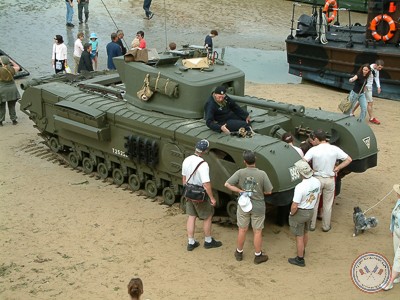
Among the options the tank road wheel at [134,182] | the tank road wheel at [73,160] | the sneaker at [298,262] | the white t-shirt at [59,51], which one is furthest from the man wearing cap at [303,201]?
the white t-shirt at [59,51]

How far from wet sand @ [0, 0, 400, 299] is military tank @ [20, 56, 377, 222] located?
0.46 meters

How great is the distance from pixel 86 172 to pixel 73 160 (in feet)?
1.58

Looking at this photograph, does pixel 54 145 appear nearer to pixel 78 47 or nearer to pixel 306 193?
pixel 78 47

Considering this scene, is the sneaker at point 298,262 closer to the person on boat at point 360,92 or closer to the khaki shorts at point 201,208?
the khaki shorts at point 201,208

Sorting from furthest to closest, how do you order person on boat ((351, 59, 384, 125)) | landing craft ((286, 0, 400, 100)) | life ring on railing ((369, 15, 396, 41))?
life ring on railing ((369, 15, 396, 41))
landing craft ((286, 0, 400, 100))
person on boat ((351, 59, 384, 125))

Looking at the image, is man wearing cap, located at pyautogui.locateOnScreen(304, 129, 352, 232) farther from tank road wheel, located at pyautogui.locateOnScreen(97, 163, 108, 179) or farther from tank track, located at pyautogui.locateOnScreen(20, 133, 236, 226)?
tank road wheel, located at pyautogui.locateOnScreen(97, 163, 108, 179)

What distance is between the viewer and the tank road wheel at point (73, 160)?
486 inches

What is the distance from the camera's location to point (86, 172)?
478 inches

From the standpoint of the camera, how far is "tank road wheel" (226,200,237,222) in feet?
31.6

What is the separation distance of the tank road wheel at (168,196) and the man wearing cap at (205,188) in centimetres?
157

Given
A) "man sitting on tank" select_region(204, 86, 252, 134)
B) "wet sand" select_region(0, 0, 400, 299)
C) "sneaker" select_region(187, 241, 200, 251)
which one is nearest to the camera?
"wet sand" select_region(0, 0, 400, 299)

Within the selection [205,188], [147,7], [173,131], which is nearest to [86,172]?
[173,131]

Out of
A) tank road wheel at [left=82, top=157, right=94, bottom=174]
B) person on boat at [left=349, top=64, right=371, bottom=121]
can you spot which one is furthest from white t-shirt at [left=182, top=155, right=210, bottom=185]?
person on boat at [left=349, top=64, right=371, bottom=121]

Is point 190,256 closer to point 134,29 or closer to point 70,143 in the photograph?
point 70,143
